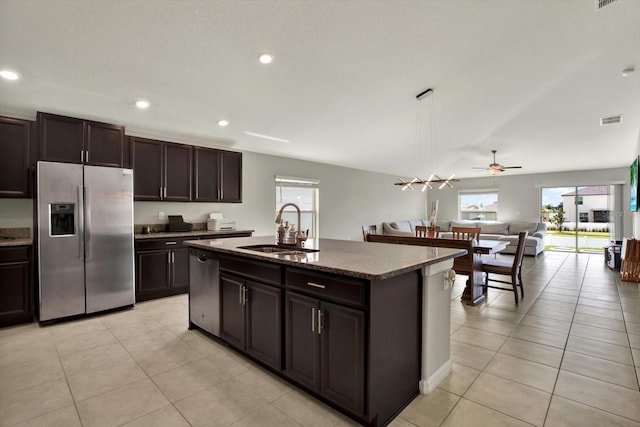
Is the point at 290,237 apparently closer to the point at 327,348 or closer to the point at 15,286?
the point at 327,348

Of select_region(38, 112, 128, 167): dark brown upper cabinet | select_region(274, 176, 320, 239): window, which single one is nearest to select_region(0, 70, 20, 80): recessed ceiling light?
select_region(38, 112, 128, 167): dark brown upper cabinet

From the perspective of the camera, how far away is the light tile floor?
1791mm

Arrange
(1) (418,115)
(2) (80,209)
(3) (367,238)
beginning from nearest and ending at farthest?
(2) (80,209) < (3) (367,238) < (1) (418,115)

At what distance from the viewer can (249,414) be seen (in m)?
1.81

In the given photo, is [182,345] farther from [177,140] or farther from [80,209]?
[177,140]

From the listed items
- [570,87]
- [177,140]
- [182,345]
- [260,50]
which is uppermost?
[570,87]

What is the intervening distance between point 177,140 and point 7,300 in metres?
2.75

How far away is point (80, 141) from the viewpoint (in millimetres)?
3539

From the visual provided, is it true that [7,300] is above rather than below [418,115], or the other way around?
below

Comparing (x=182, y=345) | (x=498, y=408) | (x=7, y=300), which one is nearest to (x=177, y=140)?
(x=7, y=300)

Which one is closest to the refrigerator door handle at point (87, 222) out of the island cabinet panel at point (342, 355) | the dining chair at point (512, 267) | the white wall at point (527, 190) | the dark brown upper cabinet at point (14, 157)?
the dark brown upper cabinet at point (14, 157)

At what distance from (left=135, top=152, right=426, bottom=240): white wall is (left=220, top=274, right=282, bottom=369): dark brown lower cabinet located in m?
2.63

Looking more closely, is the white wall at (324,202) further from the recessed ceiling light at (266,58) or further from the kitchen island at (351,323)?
the kitchen island at (351,323)

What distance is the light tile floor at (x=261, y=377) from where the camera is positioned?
1791mm
